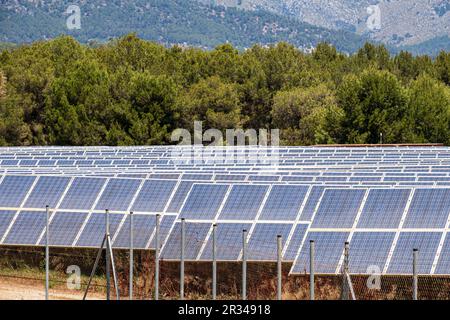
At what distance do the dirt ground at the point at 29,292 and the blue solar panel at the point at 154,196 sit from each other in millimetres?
3496

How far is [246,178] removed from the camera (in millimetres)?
37406

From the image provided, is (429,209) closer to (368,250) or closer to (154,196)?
(368,250)

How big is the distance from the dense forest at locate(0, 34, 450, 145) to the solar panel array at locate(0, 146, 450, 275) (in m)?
51.6

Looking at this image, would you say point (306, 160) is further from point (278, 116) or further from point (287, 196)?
point (278, 116)

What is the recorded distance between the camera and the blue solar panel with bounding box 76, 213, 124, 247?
32.0 meters

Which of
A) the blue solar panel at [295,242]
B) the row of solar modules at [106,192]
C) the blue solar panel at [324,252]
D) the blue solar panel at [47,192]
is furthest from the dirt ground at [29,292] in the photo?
the blue solar panel at [324,252]

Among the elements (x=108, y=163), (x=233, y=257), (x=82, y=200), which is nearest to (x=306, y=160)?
(x=108, y=163)

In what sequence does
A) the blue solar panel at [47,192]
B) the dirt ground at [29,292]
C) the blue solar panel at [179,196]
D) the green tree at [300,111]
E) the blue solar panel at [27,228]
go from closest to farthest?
the dirt ground at [29,292] < the blue solar panel at [27,228] < the blue solar panel at [179,196] < the blue solar panel at [47,192] < the green tree at [300,111]

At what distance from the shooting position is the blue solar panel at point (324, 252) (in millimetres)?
27914

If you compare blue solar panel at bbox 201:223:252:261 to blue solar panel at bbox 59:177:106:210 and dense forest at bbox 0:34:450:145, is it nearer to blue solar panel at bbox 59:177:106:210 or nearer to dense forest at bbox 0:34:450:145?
blue solar panel at bbox 59:177:106:210

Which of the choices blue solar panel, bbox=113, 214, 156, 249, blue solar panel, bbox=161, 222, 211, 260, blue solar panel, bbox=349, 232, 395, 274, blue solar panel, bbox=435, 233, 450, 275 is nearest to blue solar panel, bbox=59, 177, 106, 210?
blue solar panel, bbox=113, 214, 156, 249

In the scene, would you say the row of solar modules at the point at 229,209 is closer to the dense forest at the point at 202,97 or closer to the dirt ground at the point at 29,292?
the dirt ground at the point at 29,292

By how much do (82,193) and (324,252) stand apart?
372 inches

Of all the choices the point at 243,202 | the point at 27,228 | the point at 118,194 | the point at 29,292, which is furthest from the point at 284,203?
the point at 27,228
